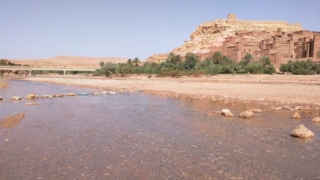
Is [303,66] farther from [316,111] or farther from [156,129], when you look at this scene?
[156,129]

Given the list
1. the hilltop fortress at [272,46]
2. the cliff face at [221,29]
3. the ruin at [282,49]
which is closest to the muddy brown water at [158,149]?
the ruin at [282,49]

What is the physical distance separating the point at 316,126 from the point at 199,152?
17.2 ft

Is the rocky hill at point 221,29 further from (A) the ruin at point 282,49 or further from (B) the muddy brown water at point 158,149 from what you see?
(B) the muddy brown water at point 158,149

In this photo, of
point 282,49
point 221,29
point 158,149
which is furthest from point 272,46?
point 158,149

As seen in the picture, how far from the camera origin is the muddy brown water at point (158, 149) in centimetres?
539

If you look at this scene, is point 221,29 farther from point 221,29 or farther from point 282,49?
point 282,49

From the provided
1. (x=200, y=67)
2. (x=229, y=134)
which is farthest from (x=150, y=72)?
(x=229, y=134)

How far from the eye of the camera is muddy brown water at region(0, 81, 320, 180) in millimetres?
5395

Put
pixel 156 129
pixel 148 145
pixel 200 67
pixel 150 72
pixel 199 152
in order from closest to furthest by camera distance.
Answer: pixel 199 152, pixel 148 145, pixel 156 129, pixel 200 67, pixel 150 72

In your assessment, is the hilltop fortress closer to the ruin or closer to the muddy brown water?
the ruin

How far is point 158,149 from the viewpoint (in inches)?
273

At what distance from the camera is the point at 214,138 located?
798cm

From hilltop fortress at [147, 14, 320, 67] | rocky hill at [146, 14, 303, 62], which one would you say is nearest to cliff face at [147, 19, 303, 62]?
rocky hill at [146, 14, 303, 62]

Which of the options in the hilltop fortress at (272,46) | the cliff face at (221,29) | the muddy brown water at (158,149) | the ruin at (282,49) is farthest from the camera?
the cliff face at (221,29)
